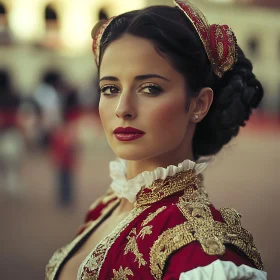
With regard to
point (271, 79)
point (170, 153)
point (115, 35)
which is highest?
point (271, 79)

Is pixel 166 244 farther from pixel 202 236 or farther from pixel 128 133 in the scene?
pixel 128 133

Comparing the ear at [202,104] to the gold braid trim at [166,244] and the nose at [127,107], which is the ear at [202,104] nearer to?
the nose at [127,107]

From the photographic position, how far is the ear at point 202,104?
1.83 meters

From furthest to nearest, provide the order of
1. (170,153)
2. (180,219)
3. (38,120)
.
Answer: (38,120) < (170,153) < (180,219)

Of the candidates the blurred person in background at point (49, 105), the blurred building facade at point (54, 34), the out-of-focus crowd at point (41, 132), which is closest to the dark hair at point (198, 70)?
the out-of-focus crowd at point (41, 132)

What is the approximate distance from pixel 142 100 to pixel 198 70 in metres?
0.23

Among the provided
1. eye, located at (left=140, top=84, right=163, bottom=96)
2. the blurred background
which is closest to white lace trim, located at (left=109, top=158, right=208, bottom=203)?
eye, located at (left=140, top=84, right=163, bottom=96)

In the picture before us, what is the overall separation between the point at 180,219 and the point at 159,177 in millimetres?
251

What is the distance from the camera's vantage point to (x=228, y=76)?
1.95 meters

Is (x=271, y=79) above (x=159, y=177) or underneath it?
above

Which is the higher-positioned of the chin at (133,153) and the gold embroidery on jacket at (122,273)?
the chin at (133,153)

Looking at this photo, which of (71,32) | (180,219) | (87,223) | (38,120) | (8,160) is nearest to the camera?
(180,219)

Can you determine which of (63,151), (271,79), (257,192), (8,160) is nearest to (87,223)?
(63,151)

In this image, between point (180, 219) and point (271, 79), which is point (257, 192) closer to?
point (180, 219)
